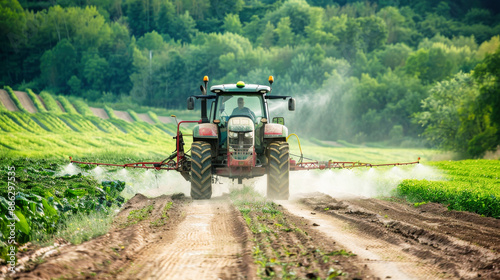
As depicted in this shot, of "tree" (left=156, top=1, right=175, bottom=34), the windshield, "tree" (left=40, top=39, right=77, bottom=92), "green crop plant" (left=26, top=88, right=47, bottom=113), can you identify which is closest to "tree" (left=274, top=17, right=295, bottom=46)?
"tree" (left=156, top=1, right=175, bottom=34)

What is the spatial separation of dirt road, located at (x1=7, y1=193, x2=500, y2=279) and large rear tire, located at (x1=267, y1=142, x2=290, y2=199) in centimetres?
165

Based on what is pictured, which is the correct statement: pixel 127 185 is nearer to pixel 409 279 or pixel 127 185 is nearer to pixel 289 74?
pixel 409 279

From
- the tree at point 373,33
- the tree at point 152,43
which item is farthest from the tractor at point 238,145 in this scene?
the tree at point 373,33

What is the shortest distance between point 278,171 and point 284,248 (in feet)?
19.7

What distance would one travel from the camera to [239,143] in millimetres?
13828

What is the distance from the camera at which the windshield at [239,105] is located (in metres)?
15.0

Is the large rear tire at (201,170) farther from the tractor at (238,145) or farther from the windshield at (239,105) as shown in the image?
the windshield at (239,105)

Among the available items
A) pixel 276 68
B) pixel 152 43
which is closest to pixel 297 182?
→ pixel 276 68

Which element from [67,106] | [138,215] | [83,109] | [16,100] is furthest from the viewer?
[83,109]

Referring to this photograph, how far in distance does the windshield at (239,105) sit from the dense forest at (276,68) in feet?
101

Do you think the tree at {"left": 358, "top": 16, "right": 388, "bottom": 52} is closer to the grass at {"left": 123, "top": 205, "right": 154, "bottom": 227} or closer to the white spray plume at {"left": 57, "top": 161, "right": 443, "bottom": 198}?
the white spray plume at {"left": 57, "top": 161, "right": 443, "bottom": 198}

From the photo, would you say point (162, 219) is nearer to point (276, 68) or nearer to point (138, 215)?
point (138, 215)

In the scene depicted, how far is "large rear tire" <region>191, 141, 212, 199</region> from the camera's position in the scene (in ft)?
45.0

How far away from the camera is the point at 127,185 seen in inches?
680
